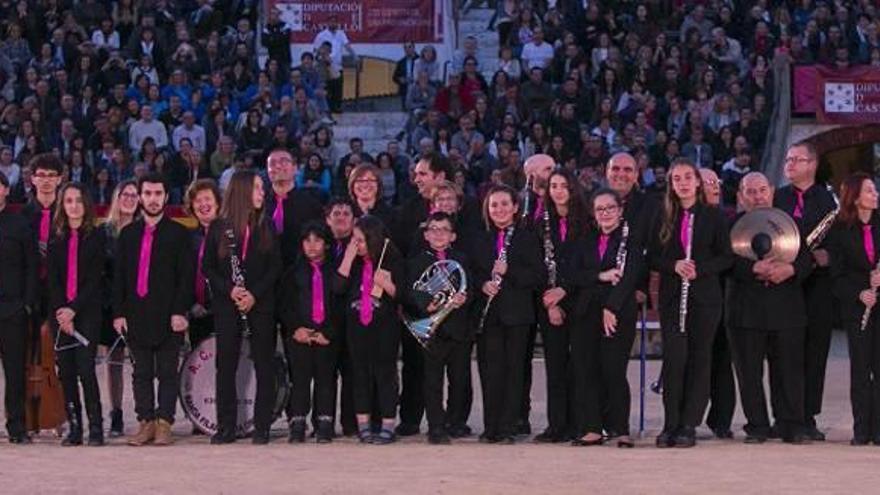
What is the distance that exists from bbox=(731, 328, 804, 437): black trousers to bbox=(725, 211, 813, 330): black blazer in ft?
0.21

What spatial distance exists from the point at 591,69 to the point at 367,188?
1468 cm

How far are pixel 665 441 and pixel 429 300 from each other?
72.2 inches

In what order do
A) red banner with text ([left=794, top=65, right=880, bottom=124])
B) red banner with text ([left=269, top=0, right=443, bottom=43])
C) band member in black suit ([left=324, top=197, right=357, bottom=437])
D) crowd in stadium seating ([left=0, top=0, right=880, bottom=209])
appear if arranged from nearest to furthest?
band member in black suit ([left=324, top=197, right=357, bottom=437]) → crowd in stadium seating ([left=0, top=0, right=880, bottom=209]) → red banner with text ([left=794, top=65, right=880, bottom=124]) → red banner with text ([left=269, top=0, right=443, bottom=43])

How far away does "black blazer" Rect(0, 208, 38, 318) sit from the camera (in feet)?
50.8

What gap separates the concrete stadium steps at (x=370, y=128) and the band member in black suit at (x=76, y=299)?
15253 millimetres

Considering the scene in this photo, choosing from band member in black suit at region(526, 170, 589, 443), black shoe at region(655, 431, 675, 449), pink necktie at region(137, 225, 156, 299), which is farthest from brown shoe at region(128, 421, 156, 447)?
black shoe at region(655, 431, 675, 449)

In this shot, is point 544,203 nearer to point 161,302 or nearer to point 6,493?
point 161,302

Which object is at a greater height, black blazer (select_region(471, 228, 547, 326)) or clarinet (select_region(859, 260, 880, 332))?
black blazer (select_region(471, 228, 547, 326))

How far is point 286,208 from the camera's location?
15945 mm

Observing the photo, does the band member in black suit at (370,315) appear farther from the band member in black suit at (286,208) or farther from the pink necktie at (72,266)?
the pink necktie at (72,266)

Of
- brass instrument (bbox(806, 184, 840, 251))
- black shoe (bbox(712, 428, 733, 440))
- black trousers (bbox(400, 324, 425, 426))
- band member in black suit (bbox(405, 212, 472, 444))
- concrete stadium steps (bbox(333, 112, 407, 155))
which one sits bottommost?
black shoe (bbox(712, 428, 733, 440))

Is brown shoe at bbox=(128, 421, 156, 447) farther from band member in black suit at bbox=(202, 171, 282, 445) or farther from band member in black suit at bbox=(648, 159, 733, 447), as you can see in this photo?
band member in black suit at bbox=(648, 159, 733, 447)

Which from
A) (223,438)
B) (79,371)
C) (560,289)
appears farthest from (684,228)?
(79,371)

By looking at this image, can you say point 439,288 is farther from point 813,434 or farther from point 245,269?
point 813,434
